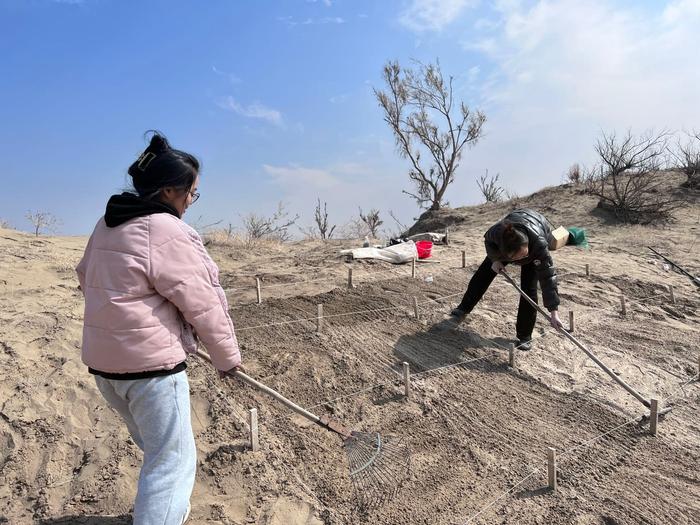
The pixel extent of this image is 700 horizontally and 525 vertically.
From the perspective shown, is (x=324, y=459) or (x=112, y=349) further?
(x=324, y=459)

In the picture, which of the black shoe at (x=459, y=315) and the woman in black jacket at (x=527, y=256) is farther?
the black shoe at (x=459, y=315)

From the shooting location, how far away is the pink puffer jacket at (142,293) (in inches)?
62.3

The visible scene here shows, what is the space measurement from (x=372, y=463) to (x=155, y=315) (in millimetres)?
1600

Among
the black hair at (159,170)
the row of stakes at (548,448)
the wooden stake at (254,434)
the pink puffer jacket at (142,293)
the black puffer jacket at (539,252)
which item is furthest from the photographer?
the black puffer jacket at (539,252)

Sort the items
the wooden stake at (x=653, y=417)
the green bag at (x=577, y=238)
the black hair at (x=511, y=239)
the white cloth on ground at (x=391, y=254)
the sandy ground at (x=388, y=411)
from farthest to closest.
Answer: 1. the green bag at (x=577, y=238)
2. the white cloth on ground at (x=391, y=254)
3. the black hair at (x=511, y=239)
4. the wooden stake at (x=653, y=417)
5. the sandy ground at (x=388, y=411)

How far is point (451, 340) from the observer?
4.43 metres

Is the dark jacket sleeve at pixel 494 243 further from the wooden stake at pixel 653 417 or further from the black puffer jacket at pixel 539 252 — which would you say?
the wooden stake at pixel 653 417

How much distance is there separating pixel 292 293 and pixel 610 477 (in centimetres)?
365

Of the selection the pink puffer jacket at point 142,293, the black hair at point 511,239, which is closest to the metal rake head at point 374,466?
the pink puffer jacket at point 142,293

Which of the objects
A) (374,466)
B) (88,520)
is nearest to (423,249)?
(374,466)

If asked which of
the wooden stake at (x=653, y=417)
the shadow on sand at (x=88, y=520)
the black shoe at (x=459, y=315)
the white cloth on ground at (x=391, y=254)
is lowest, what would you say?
the shadow on sand at (x=88, y=520)

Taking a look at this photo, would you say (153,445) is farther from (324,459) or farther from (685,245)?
(685,245)

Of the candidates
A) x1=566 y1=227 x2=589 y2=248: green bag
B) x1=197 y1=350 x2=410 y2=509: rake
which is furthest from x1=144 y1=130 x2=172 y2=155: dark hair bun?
x1=566 y1=227 x2=589 y2=248: green bag

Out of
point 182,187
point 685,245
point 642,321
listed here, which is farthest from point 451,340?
point 685,245
